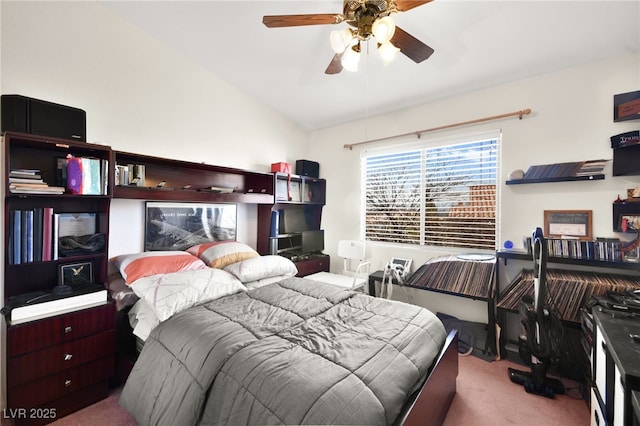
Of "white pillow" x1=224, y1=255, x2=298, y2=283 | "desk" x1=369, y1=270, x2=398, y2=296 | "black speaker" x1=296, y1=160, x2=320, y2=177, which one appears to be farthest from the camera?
"black speaker" x1=296, y1=160, x2=320, y2=177

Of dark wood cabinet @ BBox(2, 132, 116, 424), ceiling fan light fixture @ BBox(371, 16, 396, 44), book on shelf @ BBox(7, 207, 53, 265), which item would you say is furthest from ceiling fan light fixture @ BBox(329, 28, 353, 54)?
book on shelf @ BBox(7, 207, 53, 265)

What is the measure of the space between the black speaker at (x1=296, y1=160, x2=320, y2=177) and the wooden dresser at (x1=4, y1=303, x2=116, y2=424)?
2664mm

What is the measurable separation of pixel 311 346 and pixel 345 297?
78 cm

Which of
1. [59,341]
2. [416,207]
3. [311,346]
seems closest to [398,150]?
[416,207]

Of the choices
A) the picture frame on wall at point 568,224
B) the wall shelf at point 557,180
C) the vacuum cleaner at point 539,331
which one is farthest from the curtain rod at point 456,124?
the vacuum cleaner at point 539,331

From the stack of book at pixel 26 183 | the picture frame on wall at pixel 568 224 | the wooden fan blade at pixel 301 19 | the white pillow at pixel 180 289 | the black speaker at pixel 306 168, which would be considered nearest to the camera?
the wooden fan blade at pixel 301 19

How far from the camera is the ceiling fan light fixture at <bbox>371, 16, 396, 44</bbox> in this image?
148cm

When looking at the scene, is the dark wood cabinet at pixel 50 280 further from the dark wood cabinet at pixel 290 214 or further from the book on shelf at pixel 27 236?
the dark wood cabinet at pixel 290 214

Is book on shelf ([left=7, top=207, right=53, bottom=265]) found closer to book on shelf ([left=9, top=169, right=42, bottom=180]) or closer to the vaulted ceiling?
book on shelf ([left=9, top=169, right=42, bottom=180])

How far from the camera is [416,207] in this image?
3449 millimetres

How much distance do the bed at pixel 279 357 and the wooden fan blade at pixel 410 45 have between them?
1776 millimetres

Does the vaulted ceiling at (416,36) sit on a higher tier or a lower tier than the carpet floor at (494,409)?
higher

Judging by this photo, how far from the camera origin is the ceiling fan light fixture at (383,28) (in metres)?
1.48

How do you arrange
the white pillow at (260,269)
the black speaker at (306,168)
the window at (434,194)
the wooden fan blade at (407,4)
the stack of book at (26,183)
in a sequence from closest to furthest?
the wooden fan blade at (407,4) → the stack of book at (26,183) → the white pillow at (260,269) → the window at (434,194) → the black speaker at (306,168)
